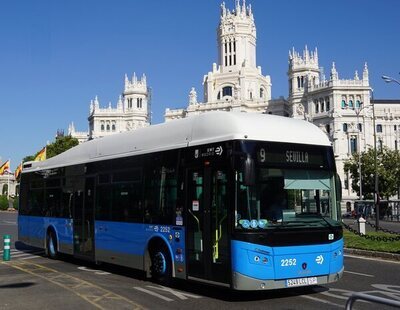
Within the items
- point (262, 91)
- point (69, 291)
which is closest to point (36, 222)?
point (69, 291)

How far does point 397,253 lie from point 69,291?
9863 mm

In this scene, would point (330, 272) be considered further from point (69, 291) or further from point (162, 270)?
point (69, 291)

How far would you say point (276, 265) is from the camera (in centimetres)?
830

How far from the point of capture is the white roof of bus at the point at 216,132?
8.85 meters

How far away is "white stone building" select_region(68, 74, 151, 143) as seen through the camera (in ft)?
516

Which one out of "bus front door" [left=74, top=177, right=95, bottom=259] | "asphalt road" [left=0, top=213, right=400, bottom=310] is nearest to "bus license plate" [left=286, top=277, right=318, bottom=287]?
"asphalt road" [left=0, top=213, right=400, bottom=310]

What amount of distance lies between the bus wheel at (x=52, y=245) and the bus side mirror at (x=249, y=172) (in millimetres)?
9120

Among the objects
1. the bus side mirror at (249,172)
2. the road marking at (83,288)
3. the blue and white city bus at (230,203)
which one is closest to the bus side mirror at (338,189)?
the blue and white city bus at (230,203)

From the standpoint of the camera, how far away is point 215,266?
8688 mm

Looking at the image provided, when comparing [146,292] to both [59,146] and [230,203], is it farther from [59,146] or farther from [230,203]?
[59,146]

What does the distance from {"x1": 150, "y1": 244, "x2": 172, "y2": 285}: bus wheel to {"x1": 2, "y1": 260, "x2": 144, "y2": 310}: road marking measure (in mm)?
1145

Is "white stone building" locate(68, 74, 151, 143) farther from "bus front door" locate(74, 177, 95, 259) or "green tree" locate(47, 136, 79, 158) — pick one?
"bus front door" locate(74, 177, 95, 259)

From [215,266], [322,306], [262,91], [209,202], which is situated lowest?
[322,306]

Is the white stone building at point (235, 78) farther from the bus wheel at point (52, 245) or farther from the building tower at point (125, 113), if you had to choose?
the bus wheel at point (52, 245)
